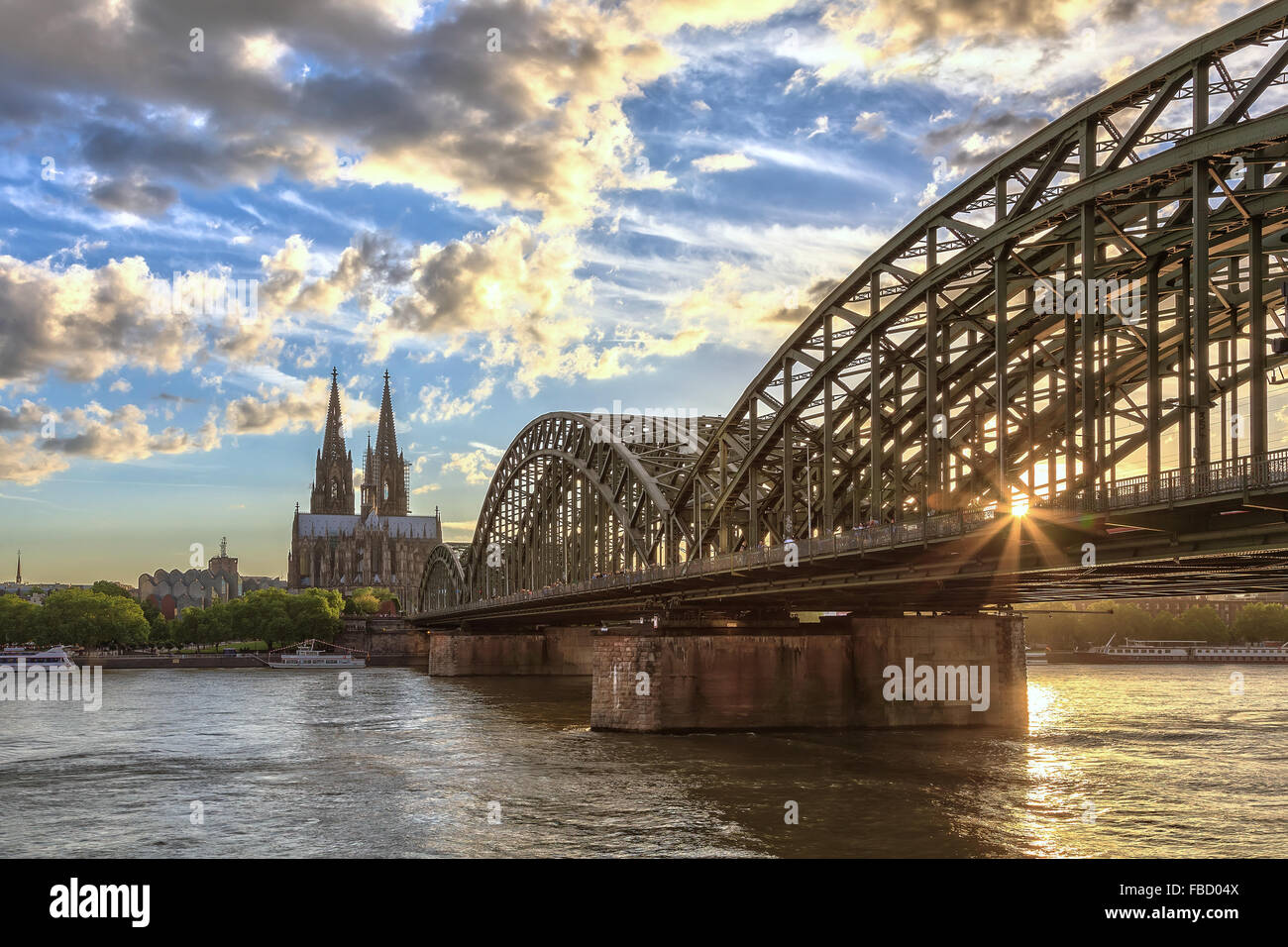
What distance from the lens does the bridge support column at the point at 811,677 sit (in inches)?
2404

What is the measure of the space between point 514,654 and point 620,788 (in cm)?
9637

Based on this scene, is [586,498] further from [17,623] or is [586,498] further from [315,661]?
[17,623]

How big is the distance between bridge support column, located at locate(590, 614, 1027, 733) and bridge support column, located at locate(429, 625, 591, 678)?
71.7 metres

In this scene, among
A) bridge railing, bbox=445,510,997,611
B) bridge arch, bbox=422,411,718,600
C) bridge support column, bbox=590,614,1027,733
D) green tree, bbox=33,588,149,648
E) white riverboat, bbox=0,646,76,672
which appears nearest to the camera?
bridge railing, bbox=445,510,997,611

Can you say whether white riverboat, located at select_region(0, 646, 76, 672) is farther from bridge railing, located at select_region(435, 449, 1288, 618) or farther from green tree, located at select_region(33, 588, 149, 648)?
bridge railing, located at select_region(435, 449, 1288, 618)

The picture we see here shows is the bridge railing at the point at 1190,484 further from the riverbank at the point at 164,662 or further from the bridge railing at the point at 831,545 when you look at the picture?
the riverbank at the point at 164,662

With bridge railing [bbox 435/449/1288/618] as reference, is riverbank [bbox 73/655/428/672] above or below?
below

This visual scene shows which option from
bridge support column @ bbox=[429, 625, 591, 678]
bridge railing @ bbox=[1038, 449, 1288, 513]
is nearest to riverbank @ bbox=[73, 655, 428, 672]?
bridge support column @ bbox=[429, 625, 591, 678]

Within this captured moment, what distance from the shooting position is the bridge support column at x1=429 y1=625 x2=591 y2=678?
136 metres

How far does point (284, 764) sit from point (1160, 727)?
4393 centimetres

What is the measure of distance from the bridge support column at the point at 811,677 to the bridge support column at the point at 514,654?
71.7 meters
